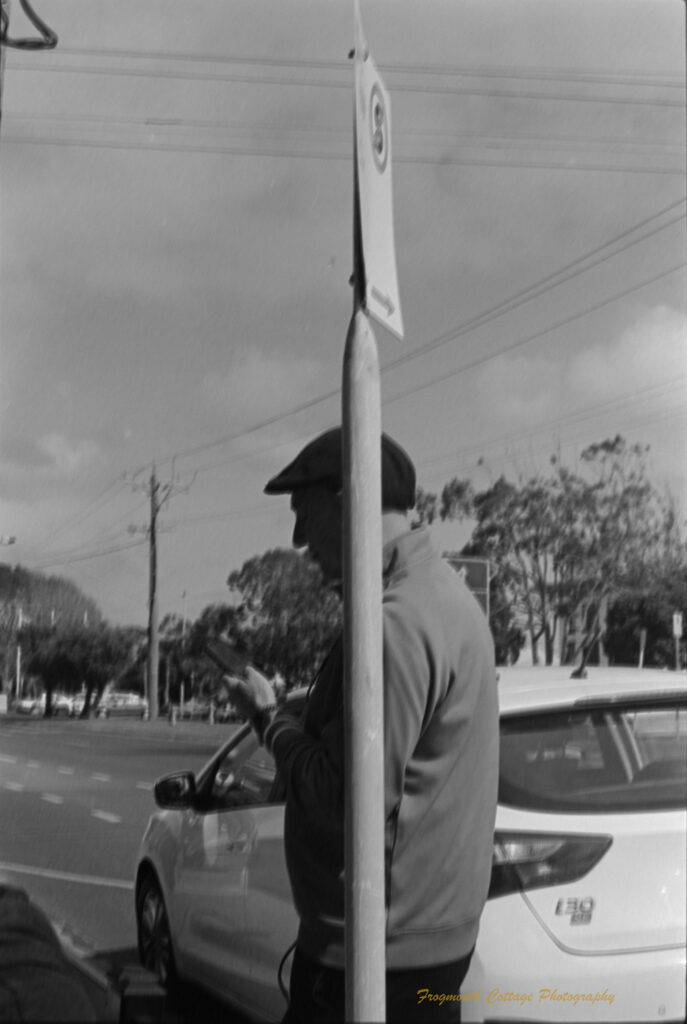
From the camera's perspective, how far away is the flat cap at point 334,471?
1.22 m

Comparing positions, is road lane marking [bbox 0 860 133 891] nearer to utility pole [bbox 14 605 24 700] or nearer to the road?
the road

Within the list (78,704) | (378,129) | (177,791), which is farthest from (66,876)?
(378,129)

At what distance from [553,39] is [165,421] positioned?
2.73 ft

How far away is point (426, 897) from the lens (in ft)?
3.88

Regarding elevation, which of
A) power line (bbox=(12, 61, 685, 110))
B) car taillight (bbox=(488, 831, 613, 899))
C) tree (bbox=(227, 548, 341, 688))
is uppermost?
power line (bbox=(12, 61, 685, 110))

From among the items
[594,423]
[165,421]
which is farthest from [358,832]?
[594,423]

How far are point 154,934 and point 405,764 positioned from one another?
221 centimetres

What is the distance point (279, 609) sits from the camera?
193cm

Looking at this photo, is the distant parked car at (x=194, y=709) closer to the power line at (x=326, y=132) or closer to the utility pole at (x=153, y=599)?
the utility pole at (x=153, y=599)

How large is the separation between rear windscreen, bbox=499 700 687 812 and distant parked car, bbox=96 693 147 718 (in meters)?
0.62

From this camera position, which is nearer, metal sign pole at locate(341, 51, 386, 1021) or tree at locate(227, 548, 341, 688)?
metal sign pole at locate(341, 51, 386, 1021)

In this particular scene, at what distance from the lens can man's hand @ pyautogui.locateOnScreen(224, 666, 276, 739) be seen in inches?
50.1

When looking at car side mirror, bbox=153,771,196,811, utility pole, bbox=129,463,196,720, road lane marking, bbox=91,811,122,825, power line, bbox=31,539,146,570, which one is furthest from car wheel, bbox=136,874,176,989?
power line, bbox=31,539,146,570

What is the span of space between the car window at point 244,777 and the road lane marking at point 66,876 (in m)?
0.44
